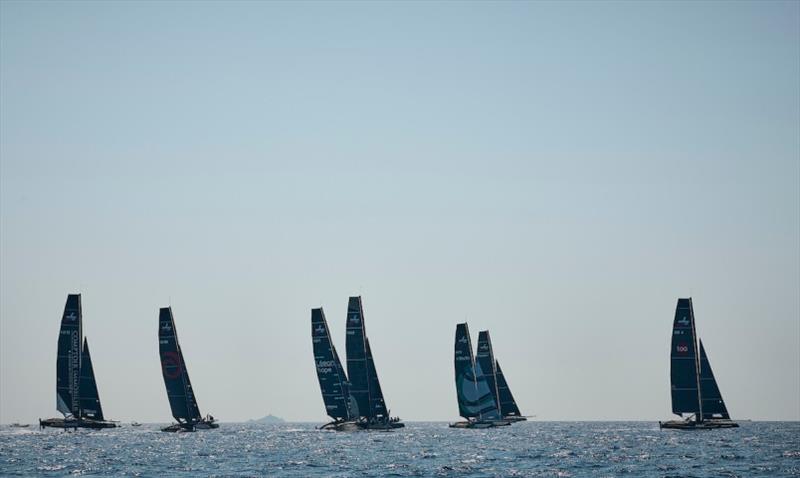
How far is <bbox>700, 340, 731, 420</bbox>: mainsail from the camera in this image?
13788 centimetres

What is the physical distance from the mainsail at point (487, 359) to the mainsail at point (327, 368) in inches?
973

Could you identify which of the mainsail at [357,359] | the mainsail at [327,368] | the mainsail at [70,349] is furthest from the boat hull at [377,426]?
the mainsail at [70,349]

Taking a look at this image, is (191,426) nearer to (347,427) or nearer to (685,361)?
(347,427)

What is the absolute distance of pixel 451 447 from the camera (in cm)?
12044

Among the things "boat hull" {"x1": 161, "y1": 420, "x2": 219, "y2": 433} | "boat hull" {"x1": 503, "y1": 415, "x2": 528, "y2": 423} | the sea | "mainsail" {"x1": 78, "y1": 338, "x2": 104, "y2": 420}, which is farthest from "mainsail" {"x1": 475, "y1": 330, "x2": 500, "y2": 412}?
"mainsail" {"x1": 78, "y1": 338, "x2": 104, "y2": 420}

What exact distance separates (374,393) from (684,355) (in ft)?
116

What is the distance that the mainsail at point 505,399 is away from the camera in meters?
174

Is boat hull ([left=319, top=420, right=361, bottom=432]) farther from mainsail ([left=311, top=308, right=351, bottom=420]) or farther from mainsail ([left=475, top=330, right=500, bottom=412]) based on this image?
mainsail ([left=475, top=330, right=500, bottom=412])

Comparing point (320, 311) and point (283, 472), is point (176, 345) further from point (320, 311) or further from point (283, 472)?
point (283, 472)

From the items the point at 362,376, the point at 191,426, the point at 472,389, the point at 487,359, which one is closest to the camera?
the point at 362,376

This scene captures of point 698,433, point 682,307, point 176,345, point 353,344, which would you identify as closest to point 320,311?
point 353,344

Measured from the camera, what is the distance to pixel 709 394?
5448 inches

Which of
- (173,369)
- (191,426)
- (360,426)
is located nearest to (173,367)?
(173,369)

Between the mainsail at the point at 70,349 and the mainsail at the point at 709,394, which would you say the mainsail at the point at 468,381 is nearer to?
the mainsail at the point at 709,394
